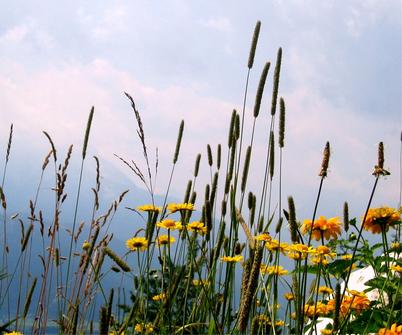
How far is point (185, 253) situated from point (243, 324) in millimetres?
1507

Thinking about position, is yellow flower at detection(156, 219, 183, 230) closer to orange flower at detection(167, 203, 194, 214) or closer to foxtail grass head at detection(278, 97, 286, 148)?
orange flower at detection(167, 203, 194, 214)

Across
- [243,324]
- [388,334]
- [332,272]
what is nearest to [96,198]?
[332,272]

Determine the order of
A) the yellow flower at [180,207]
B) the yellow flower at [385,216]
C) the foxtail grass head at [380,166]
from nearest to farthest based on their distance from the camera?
the foxtail grass head at [380,166]
the yellow flower at [180,207]
the yellow flower at [385,216]

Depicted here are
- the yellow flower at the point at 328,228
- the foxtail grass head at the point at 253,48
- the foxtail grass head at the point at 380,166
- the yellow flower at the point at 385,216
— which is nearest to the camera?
the foxtail grass head at the point at 380,166

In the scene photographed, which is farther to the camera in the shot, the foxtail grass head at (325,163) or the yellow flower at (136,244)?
the yellow flower at (136,244)

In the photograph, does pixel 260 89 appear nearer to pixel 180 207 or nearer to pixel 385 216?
pixel 180 207

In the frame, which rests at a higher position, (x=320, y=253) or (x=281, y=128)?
(x=281, y=128)

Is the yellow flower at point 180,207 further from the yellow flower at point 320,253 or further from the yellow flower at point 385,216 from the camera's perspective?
the yellow flower at point 385,216

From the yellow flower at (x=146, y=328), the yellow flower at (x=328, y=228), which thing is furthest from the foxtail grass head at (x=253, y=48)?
the yellow flower at (x=146, y=328)

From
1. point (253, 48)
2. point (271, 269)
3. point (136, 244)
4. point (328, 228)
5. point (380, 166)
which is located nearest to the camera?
point (380, 166)

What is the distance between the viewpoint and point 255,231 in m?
2.18

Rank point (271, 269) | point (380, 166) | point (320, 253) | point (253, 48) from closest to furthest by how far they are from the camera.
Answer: point (380, 166) < point (320, 253) < point (271, 269) < point (253, 48)

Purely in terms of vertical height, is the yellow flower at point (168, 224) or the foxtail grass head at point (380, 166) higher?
the foxtail grass head at point (380, 166)

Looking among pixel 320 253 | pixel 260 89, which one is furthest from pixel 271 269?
pixel 260 89
